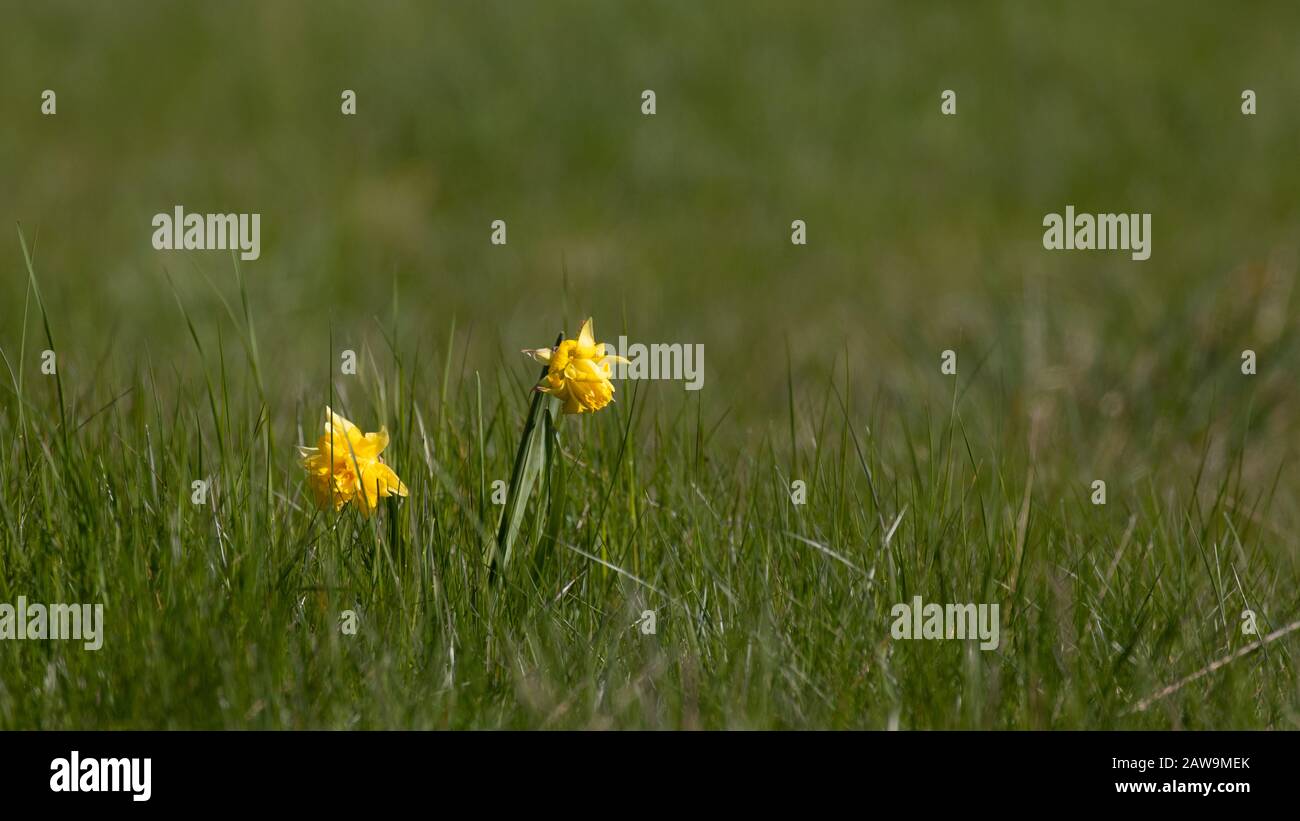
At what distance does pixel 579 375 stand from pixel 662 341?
379 cm

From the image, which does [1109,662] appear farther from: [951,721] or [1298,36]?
[1298,36]

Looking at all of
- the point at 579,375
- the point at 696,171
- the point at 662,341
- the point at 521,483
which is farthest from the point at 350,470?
the point at 696,171

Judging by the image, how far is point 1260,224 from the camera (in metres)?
10.9

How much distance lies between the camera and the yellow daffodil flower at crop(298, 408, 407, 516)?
9.21 feet

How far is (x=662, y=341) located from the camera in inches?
261

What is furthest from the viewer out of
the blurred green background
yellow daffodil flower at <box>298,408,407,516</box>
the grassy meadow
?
the blurred green background

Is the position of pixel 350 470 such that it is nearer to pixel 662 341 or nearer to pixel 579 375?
pixel 579 375

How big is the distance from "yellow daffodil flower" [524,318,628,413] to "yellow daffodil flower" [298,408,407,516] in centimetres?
36

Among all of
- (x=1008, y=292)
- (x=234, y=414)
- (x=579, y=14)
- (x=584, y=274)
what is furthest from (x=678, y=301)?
(x=234, y=414)

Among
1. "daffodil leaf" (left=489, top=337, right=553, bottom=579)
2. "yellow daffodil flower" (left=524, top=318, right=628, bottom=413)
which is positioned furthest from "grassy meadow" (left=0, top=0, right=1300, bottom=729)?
"yellow daffodil flower" (left=524, top=318, right=628, bottom=413)

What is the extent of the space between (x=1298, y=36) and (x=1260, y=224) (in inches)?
145

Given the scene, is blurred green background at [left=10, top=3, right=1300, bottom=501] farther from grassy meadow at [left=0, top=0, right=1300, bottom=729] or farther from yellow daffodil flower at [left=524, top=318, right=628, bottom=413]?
yellow daffodil flower at [left=524, top=318, right=628, bottom=413]

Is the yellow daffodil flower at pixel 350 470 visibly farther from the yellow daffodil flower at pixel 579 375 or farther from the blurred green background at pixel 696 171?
the blurred green background at pixel 696 171
